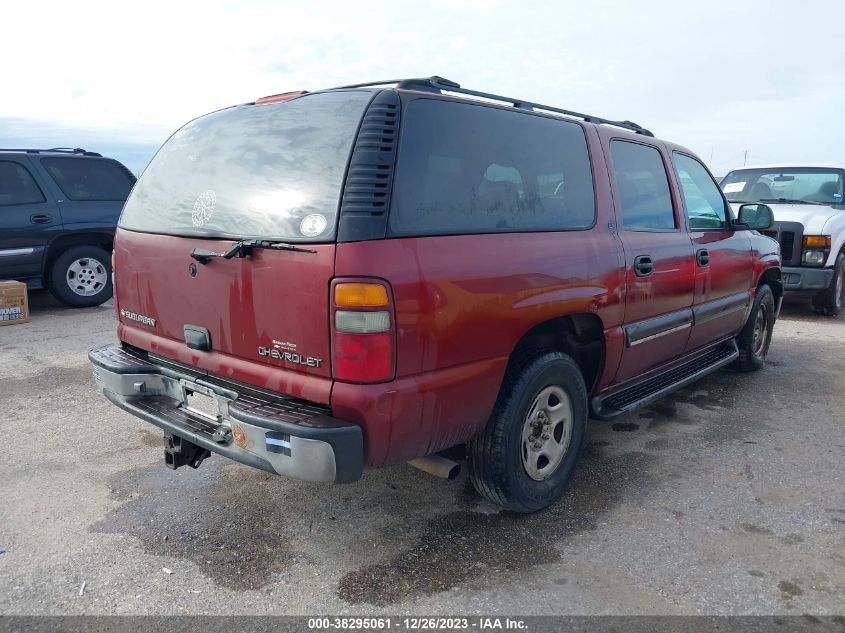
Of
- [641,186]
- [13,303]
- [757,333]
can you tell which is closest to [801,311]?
[757,333]

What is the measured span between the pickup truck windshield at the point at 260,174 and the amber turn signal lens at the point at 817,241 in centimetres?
689

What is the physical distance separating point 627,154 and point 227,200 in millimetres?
→ 2272

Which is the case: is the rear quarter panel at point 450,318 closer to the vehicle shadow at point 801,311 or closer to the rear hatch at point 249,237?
the rear hatch at point 249,237

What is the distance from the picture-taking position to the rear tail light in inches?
90.6

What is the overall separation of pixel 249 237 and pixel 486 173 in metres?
1.02

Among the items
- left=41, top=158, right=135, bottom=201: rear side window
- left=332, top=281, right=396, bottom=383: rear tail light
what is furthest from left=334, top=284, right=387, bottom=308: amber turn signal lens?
left=41, top=158, right=135, bottom=201: rear side window

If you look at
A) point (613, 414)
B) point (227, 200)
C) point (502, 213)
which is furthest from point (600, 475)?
point (227, 200)

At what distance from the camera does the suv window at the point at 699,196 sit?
14.1ft

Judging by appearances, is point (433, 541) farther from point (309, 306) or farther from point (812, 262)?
point (812, 262)

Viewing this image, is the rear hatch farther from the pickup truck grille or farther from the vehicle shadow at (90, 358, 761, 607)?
the pickup truck grille

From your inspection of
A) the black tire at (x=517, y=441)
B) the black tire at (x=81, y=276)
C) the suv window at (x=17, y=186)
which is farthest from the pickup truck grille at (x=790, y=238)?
the suv window at (x=17, y=186)

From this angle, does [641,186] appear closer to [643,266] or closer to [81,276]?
[643,266]

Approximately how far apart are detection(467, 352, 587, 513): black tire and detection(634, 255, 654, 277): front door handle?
711mm

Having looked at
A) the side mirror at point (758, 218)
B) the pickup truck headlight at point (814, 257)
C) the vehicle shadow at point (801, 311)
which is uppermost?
the side mirror at point (758, 218)
